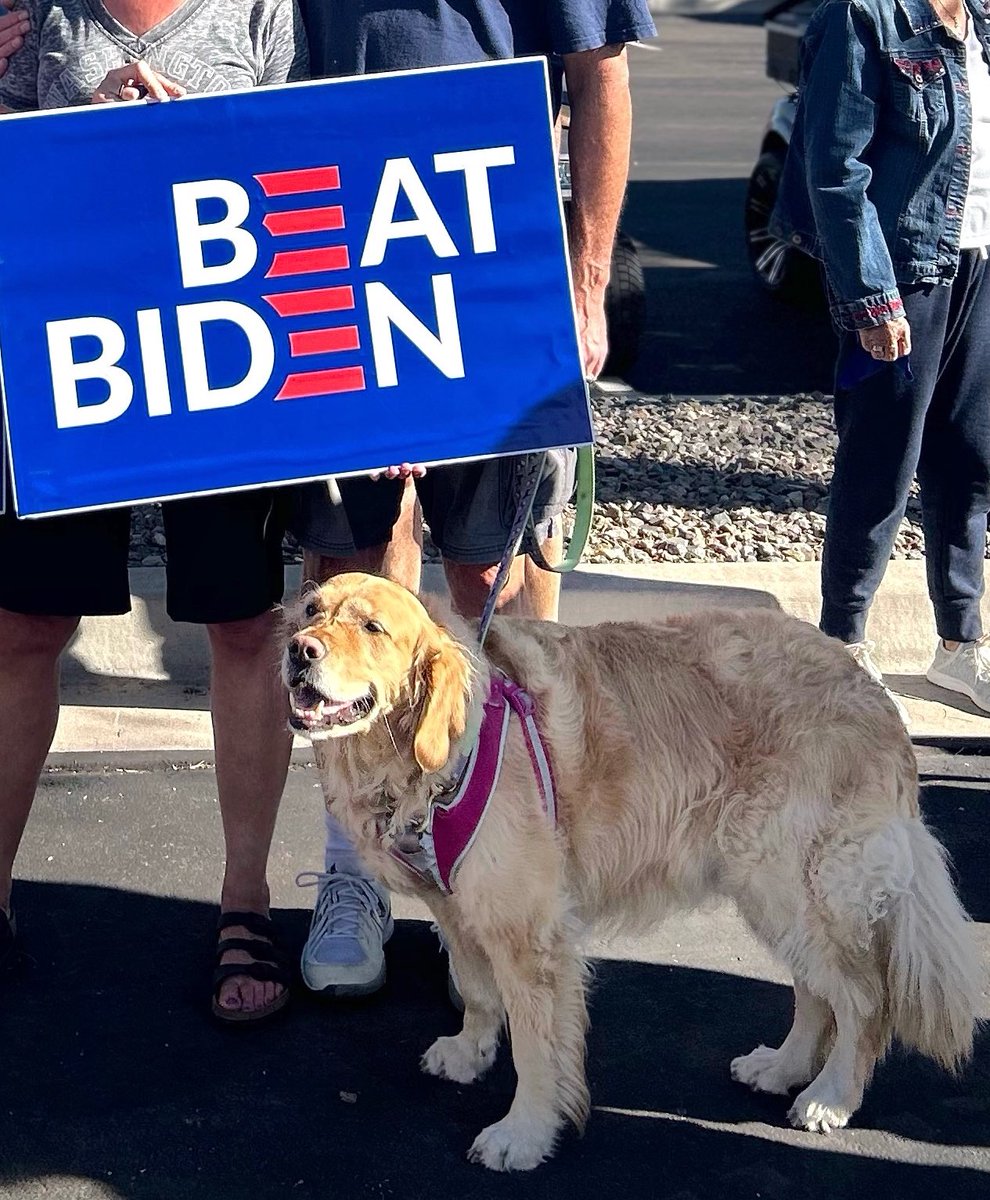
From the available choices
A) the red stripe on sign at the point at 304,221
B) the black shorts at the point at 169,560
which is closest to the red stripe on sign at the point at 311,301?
the red stripe on sign at the point at 304,221

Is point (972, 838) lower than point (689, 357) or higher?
higher

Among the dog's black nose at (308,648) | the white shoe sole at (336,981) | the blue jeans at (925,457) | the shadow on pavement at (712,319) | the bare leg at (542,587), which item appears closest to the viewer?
the dog's black nose at (308,648)

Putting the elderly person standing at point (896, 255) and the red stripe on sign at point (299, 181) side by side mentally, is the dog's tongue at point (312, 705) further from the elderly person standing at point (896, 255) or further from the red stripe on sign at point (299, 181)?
the elderly person standing at point (896, 255)

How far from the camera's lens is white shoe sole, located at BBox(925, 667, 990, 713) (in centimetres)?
461

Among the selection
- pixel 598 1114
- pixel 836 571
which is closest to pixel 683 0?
pixel 836 571

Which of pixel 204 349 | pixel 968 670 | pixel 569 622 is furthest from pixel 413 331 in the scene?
pixel 968 670

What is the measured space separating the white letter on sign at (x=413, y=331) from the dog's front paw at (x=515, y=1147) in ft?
4.76

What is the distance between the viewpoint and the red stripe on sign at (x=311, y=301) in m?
2.90

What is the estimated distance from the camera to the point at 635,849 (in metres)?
2.95

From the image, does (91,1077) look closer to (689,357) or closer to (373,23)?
(373,23)

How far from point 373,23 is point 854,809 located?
1.79 metres

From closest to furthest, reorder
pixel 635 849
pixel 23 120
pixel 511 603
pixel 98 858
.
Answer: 1. pixel 23 120
2. pixel 635 849
3. pixel 511 603
4. pixel 98 858

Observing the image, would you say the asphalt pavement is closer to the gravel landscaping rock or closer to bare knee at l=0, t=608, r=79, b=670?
bare knee at l=0, t=608, r=79, b=670

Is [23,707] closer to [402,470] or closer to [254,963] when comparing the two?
[254,963]
